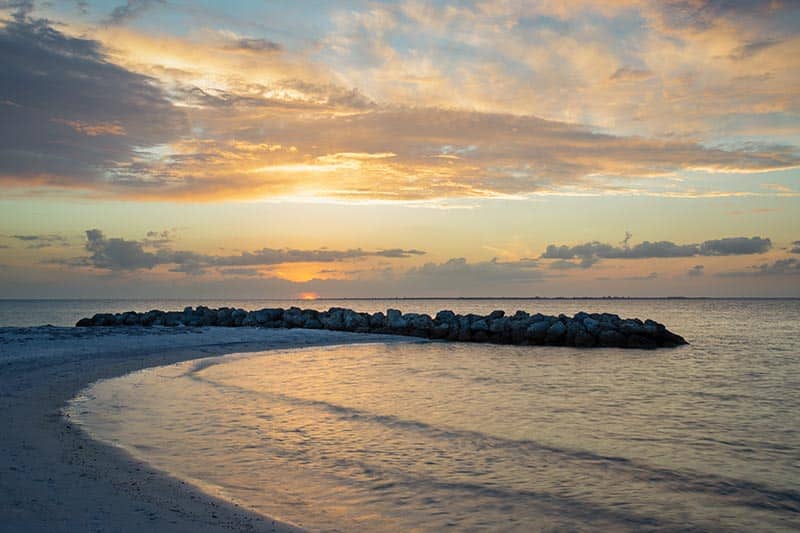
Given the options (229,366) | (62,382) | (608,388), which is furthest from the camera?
(229,366)

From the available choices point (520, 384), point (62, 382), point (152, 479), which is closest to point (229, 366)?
point (62, 382)

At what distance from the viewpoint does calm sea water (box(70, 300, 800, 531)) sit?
8.04 metres

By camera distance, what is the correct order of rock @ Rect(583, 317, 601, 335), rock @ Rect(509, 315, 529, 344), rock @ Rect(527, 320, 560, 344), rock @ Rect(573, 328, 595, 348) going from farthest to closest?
rock @ Rect(509, 315, 529, 344) < rock @ Rect(527, 320, 560, 344) < rock @ Rect(583, 317, 601, 335) < rock @ Rect(573, 328, 595, 348)

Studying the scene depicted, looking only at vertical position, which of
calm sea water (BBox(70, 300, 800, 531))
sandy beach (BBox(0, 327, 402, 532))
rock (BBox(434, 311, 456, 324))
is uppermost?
rock (BBox(434, 311, 456, 324))

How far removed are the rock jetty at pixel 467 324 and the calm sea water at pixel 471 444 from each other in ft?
53.1

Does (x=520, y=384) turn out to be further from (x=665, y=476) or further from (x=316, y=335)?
(x=316, y=335)

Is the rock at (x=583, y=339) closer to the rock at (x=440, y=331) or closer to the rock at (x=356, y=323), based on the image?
the rock at (x=440, y=331)

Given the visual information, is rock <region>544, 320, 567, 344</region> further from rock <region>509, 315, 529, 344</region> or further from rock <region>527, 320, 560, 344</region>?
rock <region>509, 315, 529, 344</region>

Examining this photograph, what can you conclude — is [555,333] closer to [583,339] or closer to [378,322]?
[583,339]

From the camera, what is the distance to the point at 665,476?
966 centimetres

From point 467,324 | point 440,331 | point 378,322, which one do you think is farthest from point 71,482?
point 378,322

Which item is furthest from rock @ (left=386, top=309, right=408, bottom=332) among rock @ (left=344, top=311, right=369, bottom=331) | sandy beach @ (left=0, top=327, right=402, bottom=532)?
sandy beach @ (left=0, top=327, right=402, bottom=532)

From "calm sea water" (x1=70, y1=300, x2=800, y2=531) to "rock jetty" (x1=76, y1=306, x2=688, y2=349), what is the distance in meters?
16.2

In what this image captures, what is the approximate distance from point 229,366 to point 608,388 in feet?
46.7
